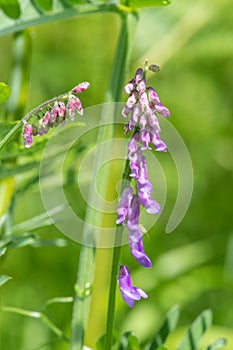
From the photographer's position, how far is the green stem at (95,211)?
1.16 meters

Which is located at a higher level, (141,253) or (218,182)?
(218,182)

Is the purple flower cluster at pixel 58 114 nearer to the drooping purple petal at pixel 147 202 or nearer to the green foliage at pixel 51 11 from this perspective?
the drooping purple petal at pixel 147 202

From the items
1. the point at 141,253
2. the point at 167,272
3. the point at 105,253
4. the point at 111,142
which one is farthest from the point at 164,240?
the point at 141,253

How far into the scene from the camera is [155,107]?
97cm

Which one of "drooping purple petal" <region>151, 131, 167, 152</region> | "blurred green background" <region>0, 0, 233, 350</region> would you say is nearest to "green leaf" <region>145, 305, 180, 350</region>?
"drooping purple petal" <region>151, 131, 167, 152</region>

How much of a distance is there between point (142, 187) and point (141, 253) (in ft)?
0.29

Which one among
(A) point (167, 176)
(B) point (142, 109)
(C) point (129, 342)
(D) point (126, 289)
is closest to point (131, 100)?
(B) point (142, 109)

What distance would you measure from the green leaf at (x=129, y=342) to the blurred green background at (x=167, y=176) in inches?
28.4

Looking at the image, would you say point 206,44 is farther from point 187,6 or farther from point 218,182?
point 218,182

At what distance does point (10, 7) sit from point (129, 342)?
59 centimetres

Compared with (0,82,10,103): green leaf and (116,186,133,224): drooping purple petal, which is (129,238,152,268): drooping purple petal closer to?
(116,186,133,224): drooping purple petal

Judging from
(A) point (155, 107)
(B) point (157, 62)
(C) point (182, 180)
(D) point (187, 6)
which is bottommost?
(A) point (155, 107)

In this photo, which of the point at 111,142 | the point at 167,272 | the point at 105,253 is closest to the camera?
the point at 111,142

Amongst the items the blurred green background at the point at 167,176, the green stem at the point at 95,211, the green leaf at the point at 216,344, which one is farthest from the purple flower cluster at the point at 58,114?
the blurred green background at the point at 167,176
